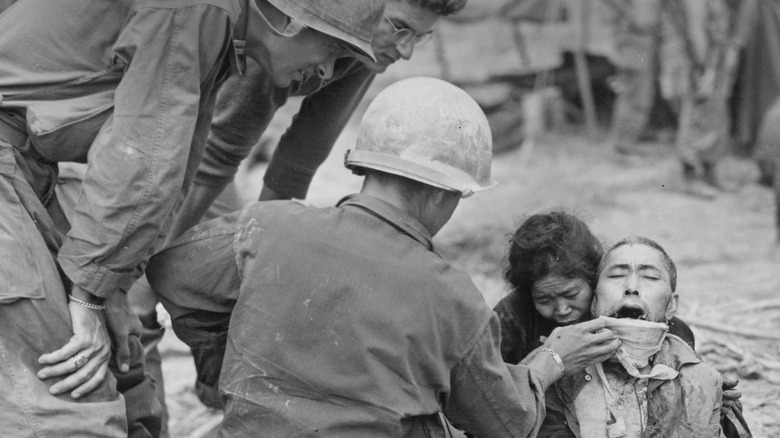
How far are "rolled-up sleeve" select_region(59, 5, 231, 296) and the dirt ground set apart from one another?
77.9 inches

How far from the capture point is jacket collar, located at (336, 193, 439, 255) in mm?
3355

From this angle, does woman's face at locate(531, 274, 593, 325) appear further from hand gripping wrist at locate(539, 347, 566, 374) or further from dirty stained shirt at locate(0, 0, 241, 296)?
dirty stained shirt at locate(0, 0, 241, 296)

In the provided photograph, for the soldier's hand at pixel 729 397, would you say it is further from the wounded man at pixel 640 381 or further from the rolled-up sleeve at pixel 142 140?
the rolled-up sleeve at pixel 142 140

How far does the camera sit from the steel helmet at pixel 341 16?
365cm

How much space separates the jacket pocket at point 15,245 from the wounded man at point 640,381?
2.02m

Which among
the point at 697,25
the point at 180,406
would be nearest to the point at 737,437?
the point at 180,406

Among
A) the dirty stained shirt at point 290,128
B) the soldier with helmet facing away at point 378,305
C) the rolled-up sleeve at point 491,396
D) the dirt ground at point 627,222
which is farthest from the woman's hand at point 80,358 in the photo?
the dirt ground at point 627,222

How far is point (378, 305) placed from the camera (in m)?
3.27

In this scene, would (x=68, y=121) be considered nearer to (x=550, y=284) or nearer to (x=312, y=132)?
(x=550, y=284)

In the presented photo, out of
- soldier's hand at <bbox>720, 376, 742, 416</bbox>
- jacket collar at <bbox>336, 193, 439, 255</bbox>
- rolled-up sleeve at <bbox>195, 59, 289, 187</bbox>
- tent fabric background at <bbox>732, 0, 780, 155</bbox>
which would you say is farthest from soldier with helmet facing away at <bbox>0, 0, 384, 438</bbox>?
tent fabric background at <bbox>732, 0, 780, 155</bbox>

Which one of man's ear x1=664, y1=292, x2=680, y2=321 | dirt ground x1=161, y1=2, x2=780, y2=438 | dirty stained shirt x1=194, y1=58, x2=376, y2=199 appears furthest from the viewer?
dirt ground x1=161, y1=2, x2=780, y2=438

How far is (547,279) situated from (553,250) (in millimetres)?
124

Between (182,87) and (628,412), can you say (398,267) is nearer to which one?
(182,87)

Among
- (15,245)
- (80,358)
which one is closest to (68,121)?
(15,245)
